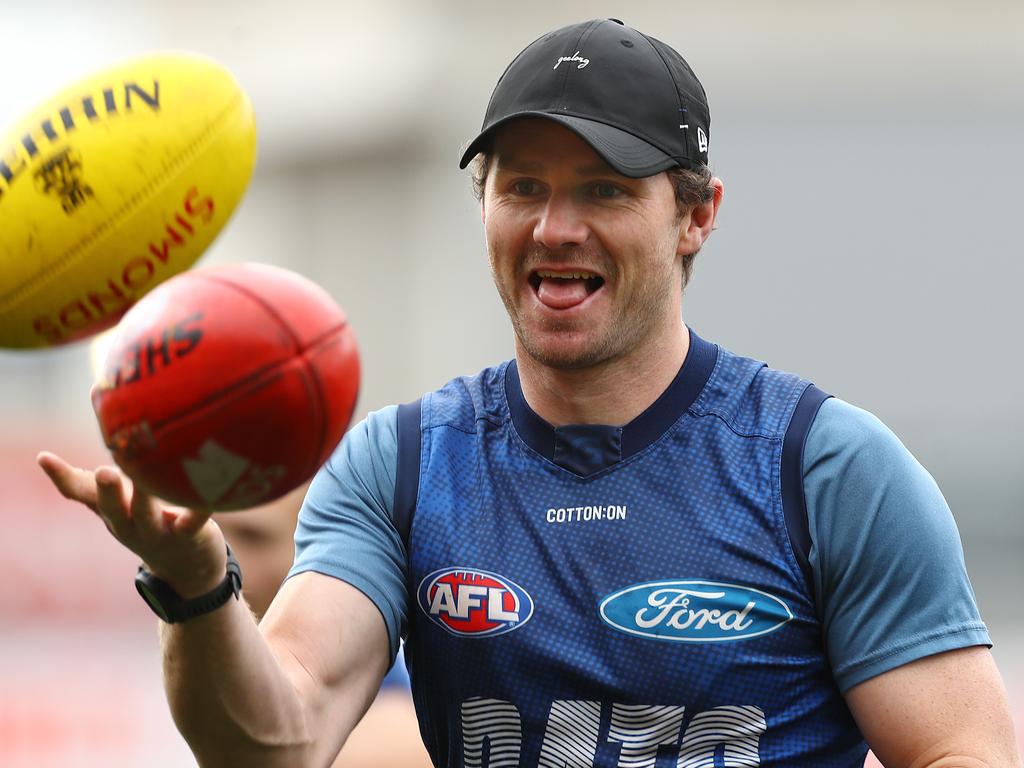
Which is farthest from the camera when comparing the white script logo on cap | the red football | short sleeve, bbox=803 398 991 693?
the white script logo on cap

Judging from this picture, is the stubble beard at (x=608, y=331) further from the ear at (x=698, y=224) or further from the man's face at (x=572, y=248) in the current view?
the ear at (x=698, y=224)

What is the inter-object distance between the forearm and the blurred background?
8.76 m

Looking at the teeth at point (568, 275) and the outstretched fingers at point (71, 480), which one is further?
the teeth at point (568, 275)

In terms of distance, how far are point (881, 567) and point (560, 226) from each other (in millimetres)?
959

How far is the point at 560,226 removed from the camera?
11.1 ft

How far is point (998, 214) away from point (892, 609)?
420 inches

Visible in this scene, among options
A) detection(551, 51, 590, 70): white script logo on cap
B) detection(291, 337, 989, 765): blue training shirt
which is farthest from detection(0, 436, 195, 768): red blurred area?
detection(551, 51, 590, 70): white script logo on cap

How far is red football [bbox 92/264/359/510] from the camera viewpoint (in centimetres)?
257

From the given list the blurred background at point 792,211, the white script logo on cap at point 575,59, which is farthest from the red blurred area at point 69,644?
the white script logo on cap at point 575,59

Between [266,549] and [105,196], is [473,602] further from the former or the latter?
[266,549]

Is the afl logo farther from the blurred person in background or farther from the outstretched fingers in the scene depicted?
the blurred person in background

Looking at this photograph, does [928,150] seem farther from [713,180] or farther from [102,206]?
[102,206]

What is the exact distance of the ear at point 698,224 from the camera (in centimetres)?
367

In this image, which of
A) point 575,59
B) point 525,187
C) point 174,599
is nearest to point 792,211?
point 575,59
